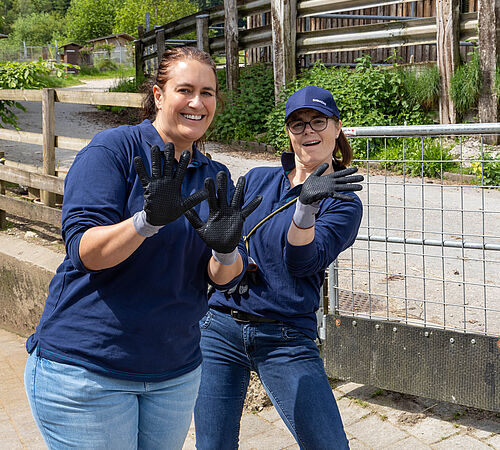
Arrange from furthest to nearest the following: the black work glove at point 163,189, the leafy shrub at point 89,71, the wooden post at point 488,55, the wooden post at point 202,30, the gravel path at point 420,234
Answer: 1. the leafy shrub at point 89,71
2. the wooden post at point 202,30
3. the wooden post at point 488,55
4. the gravel path at point 420,234
5. the black work glove at point 163,189

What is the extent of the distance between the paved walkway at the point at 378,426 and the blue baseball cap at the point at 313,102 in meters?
1.87

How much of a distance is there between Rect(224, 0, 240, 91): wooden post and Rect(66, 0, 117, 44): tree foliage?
74.7m

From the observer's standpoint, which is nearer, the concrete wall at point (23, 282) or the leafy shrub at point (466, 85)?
the concrete wall at point (23, 282)

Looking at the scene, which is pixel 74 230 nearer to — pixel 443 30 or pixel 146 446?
pixel 146 446

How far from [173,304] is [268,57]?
16539mm

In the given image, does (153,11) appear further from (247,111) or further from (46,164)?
(46,164)

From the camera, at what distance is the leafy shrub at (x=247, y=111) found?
1223cm

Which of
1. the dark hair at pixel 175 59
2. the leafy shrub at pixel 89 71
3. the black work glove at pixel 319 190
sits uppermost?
the leafy shrub at pixel 89 71

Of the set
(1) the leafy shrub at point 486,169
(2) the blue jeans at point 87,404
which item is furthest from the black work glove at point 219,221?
(1) the leafy shrub at point 486,169

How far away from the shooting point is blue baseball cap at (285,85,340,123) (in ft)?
8.57

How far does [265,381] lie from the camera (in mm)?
2494

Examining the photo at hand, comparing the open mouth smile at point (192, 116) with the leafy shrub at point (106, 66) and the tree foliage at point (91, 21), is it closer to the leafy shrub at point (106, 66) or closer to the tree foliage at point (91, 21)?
the leafy shrub at point (106, 66)

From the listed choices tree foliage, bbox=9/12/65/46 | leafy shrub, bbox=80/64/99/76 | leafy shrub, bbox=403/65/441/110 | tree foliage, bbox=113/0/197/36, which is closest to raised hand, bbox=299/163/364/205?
leafy shrub, bbox=403/65/441/110

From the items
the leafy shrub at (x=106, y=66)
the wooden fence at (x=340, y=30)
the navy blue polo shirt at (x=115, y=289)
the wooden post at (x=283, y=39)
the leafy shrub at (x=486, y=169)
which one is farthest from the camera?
the leafy shrub at (x=106, y=66)
